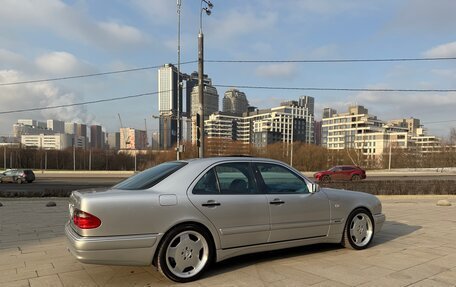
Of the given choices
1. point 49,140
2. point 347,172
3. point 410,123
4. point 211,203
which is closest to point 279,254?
point 211,203

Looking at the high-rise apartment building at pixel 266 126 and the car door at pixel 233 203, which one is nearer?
the car door at pixel 233 203

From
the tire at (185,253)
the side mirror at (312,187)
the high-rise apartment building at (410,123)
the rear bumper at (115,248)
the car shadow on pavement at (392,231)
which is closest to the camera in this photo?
the rear bumper at (115,248)

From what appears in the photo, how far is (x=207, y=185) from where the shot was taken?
16.0ft

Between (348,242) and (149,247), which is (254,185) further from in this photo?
(348,242)

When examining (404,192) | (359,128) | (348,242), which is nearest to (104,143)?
(359,128)

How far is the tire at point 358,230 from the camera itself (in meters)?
6.12

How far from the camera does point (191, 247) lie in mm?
4629

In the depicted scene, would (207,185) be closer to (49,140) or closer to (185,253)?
(185,253)

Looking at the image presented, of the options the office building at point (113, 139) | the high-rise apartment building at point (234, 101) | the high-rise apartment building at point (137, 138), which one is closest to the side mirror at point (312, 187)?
the high-rise apartment building at point (234, 101)

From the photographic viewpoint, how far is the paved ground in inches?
179

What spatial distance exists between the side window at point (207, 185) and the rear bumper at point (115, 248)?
759 mm

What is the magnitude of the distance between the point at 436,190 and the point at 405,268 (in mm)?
14882

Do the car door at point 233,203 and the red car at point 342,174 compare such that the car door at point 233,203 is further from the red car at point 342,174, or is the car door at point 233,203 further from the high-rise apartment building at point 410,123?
the high-rise apartment building at point 410,123

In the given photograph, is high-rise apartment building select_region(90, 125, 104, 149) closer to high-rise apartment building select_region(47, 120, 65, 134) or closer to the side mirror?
high-rise apartment building select_region(47, 120, 65, 134)
